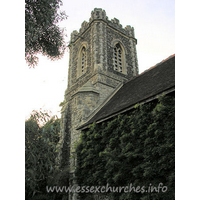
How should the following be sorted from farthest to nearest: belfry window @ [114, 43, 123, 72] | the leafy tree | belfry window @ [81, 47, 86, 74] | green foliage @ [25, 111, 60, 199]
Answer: belfry window @ [81, 47, 86, 74], belfry window @ [114, 43, 123, 72], the leafy tree, green foliage @ [25, 111, 60, 199]

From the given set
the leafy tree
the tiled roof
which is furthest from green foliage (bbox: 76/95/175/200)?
the leafy tree

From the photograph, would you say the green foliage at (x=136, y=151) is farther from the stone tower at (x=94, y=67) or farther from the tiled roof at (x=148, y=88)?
the stone tower at (x=94, y=67)

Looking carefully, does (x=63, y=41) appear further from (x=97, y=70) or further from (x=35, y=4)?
(x=97, y=70)

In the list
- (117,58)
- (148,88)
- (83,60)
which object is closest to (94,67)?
(117,58)

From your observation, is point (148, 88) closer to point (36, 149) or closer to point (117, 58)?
point (36, 149)

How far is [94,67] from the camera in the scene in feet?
50.9

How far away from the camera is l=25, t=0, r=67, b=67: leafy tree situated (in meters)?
5.50

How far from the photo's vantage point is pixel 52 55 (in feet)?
24.4

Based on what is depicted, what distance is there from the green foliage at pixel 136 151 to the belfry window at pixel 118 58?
28.9 ft

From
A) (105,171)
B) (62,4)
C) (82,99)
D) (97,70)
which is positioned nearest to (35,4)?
(62,4)

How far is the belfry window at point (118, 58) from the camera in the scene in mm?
17172

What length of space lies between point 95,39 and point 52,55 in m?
10.1

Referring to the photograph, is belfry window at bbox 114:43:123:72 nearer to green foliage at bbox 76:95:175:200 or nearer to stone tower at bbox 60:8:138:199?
stone tower at bbox 60:8:138:199

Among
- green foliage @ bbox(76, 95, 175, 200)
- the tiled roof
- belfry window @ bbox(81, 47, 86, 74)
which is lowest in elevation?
green foliage @ bbox(76, 95, 175, 200)
